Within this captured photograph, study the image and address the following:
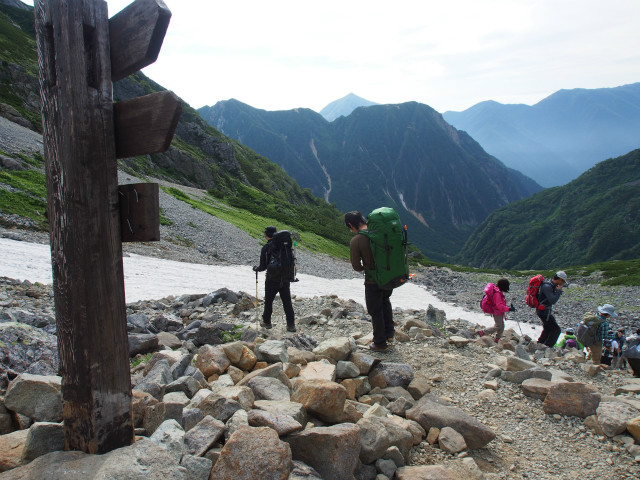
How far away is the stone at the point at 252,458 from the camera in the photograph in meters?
3.26

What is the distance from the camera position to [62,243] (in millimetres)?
2951

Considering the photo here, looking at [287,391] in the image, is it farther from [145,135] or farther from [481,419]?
[145,135]

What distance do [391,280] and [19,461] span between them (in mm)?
5680

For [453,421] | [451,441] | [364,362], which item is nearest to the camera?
[451,441]

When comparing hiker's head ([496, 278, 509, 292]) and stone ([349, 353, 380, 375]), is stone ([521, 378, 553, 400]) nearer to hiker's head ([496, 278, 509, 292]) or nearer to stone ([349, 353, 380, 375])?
stone ([349, 353, 380, 375])

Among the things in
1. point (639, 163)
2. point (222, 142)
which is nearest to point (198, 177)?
point (222, 142)

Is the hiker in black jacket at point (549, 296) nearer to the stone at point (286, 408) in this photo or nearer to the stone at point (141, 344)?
the stone at point (286, 408)

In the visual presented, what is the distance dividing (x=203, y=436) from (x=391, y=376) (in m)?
3.54

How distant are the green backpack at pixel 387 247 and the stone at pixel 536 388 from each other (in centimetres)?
255

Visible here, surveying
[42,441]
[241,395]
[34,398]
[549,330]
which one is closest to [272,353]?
[241,395]

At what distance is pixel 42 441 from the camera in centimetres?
314

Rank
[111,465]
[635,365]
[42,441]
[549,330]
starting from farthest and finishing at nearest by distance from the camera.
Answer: [549,330] < [635,365] < [42,441] < [111,465]

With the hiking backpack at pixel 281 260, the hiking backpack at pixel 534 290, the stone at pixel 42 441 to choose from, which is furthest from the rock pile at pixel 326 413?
the hiking backpack at pixel 534 290

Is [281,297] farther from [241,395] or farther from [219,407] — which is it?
[219,407]
